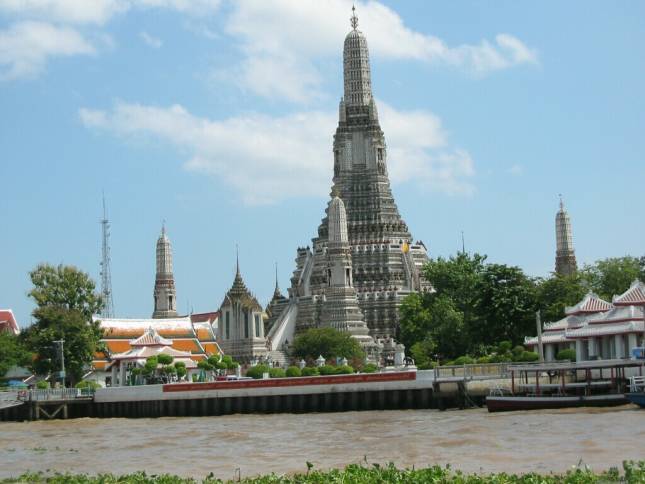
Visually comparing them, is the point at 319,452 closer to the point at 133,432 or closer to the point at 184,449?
the point at 184,449

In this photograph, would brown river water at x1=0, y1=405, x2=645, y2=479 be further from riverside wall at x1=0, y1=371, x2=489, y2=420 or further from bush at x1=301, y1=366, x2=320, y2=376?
bush at x1=301, y1=366, x2=320, y2=376

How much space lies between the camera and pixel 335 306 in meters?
105

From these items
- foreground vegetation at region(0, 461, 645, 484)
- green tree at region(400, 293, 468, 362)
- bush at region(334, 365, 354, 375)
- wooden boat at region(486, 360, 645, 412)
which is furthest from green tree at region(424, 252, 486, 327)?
foreground vegetation at region(0, 461, 645, 484)

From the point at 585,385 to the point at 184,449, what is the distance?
57.9 feet

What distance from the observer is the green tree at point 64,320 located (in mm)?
76812

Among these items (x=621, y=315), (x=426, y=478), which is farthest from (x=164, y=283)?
(x=426, y=478)

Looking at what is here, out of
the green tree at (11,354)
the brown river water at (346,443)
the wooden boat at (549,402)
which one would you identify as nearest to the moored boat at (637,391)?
the brown river water at (346,443)

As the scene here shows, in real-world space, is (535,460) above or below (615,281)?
below

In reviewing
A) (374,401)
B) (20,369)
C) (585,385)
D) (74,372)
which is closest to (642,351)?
(585,385)

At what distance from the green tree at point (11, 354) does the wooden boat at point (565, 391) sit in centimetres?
4260

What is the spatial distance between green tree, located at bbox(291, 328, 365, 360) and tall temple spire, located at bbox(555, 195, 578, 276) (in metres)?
26.6

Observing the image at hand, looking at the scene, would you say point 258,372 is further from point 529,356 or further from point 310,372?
point 529,356

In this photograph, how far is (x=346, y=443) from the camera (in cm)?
3928

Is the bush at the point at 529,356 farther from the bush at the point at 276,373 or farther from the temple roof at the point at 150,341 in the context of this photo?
the temple roof at the point at 150,341
